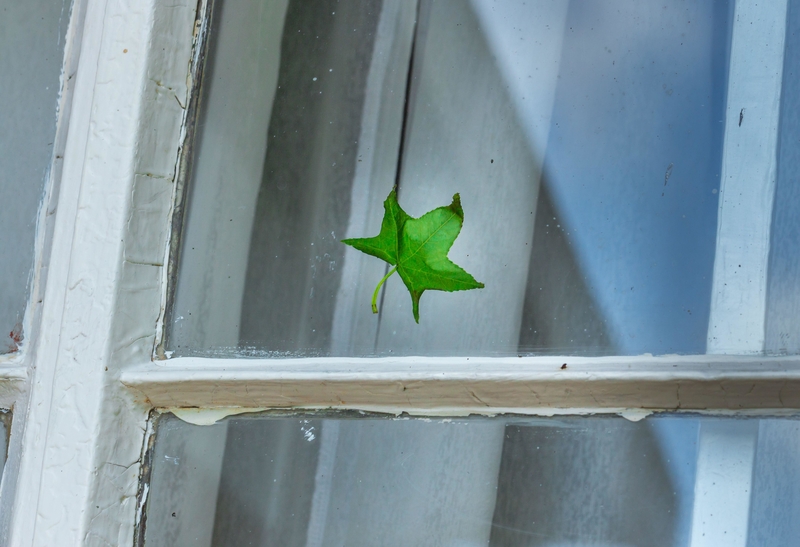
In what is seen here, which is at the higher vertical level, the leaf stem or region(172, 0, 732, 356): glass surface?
region(172, 0, 732, 356): glass surface

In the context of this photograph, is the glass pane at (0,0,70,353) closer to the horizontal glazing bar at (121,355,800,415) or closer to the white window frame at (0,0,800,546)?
the white window frame at (0,0,800,546)

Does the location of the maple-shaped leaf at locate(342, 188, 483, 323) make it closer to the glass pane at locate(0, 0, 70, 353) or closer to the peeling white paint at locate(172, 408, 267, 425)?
the peeling white paint at locate(172, 408, 267, 425)

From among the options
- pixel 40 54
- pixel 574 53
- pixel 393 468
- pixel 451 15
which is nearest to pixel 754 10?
pixel 574 53

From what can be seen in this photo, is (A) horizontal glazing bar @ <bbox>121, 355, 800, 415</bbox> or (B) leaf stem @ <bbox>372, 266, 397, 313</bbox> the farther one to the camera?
(B) leaf stem @ <bbox>372, 266, 397, 313</bbox>

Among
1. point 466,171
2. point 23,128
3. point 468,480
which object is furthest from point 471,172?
point 23,128

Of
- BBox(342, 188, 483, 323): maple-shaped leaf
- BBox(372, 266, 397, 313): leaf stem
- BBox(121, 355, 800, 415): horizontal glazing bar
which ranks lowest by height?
BBox(121, 355, 800, 415): horizontal glazing bar

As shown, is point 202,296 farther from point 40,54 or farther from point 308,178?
point 40,54

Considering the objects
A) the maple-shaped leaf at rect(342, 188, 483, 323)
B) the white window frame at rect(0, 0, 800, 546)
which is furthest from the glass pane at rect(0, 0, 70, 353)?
Result: the maple-shaped leaf at rect(342, 188, 483, 323)
